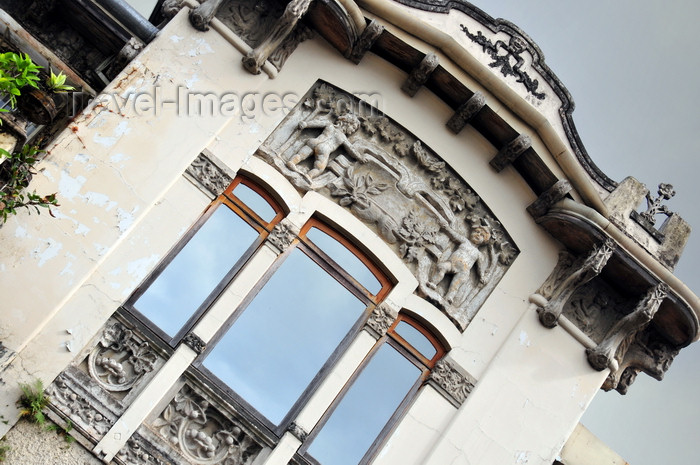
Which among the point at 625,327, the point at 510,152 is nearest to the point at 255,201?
the point at 510,152

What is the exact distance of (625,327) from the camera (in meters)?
11.0

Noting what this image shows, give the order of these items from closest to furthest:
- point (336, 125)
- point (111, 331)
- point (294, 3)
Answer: point (111, 331) → point (294, 3) → point (336, 125)

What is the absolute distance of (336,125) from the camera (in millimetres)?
10727

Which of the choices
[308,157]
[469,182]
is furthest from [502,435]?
[308,157]

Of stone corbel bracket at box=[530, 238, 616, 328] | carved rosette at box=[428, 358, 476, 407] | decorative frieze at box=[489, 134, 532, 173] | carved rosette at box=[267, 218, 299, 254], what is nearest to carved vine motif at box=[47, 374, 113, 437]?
carved rosette at box=[267, 218, 299, 254]

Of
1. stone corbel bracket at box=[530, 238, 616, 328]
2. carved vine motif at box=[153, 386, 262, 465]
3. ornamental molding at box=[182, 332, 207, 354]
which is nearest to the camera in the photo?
carved vine motif at box=[153, 386, 262, 465]

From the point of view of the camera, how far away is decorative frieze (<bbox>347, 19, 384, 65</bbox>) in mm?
10516

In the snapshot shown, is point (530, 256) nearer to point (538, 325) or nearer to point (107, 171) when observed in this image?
point (538, 325)

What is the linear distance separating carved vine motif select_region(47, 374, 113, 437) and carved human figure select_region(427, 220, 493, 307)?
13.7ft

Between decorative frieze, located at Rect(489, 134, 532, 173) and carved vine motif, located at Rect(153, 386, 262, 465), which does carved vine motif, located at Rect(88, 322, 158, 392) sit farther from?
decorative frieze, located at Rect(489, 134, 532, 173)

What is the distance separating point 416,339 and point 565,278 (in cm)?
221

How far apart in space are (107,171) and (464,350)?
463 centimetres

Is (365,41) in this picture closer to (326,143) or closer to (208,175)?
(326,143)

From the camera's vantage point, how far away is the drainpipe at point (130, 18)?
31.9ft
